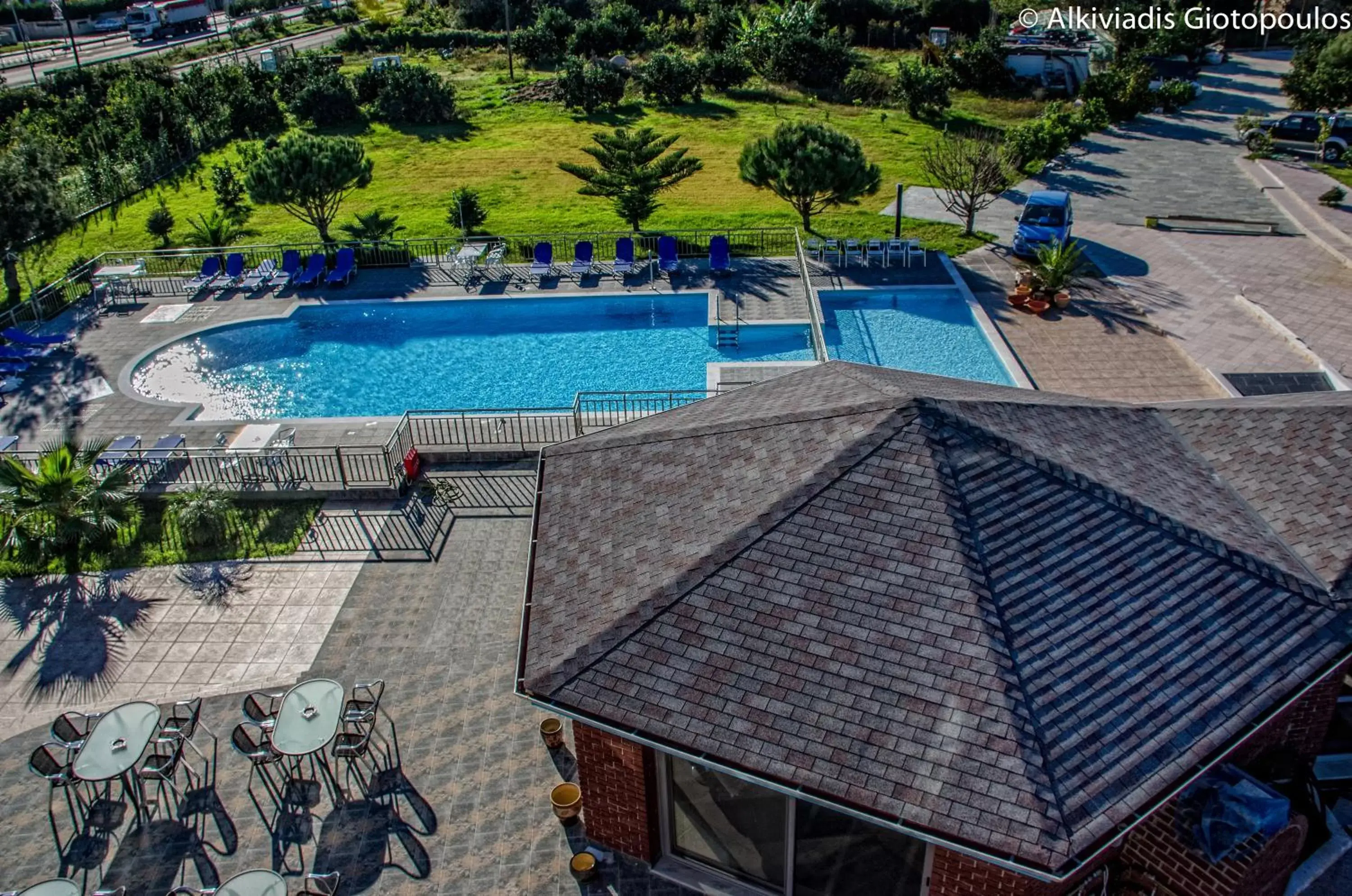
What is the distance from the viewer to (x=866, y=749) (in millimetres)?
9188

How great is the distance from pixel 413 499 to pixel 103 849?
28.6 ft

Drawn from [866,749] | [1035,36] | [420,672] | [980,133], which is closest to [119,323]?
[420,672]

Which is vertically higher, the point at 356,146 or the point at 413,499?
the point at 356,146

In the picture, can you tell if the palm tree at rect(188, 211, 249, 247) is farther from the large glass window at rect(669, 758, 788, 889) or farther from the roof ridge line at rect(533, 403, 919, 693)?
the large glass window at rect(669, 758, 788, 889)

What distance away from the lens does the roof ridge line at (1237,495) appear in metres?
11.3

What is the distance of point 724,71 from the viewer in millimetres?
52438

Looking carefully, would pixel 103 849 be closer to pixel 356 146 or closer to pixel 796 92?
pixel 356 146

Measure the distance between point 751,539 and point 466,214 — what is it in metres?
25.6

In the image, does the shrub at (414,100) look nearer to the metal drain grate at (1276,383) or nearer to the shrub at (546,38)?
the shrub at (546,38)

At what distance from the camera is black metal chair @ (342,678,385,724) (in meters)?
13.7

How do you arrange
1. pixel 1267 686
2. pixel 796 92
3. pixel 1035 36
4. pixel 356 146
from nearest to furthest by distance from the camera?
pixel 1267 686
pixel 356 146
pixel 796 92
pixel 1035 36

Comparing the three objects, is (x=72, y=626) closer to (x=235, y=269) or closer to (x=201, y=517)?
(x=201, y=517)

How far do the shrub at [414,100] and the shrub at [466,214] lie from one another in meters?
17.0

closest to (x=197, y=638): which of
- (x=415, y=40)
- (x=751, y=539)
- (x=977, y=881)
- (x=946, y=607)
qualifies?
(x=751, y=539)
